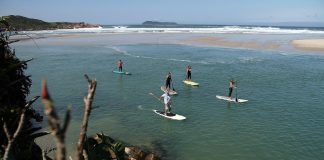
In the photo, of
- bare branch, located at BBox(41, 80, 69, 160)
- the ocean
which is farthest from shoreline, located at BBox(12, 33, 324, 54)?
bare branch, located at BBox(41, 80, 69, 160)

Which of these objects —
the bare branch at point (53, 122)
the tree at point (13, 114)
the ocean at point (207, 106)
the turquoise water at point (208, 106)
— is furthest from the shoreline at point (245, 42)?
the bare branch at point (53, 122)

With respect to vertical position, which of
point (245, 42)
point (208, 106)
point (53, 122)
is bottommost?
point (208, 106)

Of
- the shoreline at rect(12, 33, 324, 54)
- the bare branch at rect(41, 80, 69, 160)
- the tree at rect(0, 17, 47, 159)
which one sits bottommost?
the shoreline at rect(12, 33, 324, 54)

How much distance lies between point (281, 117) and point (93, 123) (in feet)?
39.2

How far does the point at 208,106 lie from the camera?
82.8ft

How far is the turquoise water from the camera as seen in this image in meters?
18.1

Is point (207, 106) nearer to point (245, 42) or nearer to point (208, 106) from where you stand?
point (208, 106)

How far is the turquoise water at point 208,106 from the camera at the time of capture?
59.5 ft

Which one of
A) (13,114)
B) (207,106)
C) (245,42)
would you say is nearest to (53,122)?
(13,114)

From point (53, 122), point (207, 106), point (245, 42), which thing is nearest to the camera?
point (53, 122)

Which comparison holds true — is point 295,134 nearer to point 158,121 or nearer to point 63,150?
point 158,121

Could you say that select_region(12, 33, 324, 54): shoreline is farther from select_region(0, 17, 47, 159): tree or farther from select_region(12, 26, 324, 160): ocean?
select_region(0, 17, 47, 159): tree

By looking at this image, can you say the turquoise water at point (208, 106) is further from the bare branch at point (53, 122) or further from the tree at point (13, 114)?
the bare branch at point (53, 122)

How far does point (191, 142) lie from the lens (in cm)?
1852
